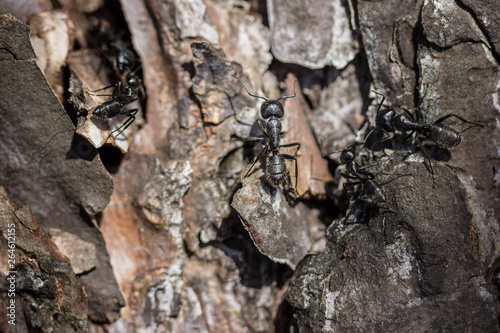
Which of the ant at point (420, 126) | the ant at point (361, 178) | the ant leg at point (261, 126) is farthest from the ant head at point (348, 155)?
the ant leg at point (261, 126)

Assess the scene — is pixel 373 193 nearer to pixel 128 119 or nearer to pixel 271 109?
pixel 271 109

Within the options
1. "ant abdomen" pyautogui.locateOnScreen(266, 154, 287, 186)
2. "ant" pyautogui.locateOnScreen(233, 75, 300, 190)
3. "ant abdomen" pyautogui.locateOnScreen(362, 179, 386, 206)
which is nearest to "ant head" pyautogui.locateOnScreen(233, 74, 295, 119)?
"ant" pyautogui.locateOnScreen(233, 75, 300, 190)

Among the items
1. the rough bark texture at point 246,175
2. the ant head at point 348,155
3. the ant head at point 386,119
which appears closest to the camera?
the rough bark texture at point 246,175

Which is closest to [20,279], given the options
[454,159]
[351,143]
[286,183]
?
[286,183]

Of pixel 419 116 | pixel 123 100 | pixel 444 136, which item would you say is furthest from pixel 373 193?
pixel 123 100

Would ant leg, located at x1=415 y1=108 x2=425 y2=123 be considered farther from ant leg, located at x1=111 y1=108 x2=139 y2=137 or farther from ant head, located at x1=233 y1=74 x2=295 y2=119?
ant leg, located at x1=111 y1=108 x2=139 y2=137

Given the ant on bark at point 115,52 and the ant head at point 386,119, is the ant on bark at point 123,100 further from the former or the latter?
the ant head at point 386,119
